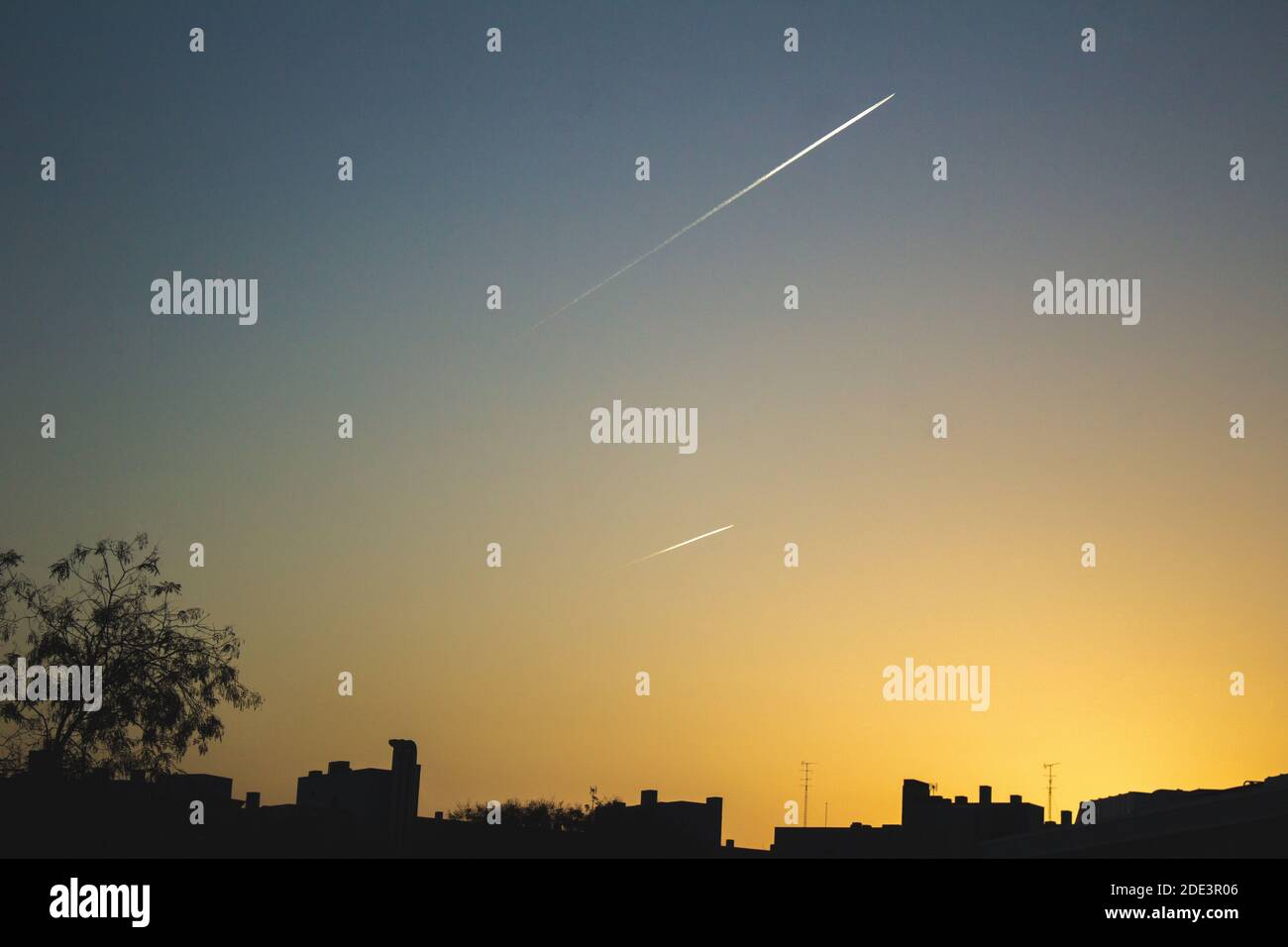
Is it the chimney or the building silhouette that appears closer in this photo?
the building silhouette

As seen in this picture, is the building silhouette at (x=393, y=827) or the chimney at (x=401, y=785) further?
the chimney at (x=401, y=785)

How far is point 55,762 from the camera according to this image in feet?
132

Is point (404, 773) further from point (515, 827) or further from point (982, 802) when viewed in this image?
point (982, 802)

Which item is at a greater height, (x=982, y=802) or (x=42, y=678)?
(x=42, y=678)

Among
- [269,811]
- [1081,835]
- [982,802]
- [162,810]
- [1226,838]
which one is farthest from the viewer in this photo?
[982,802]
